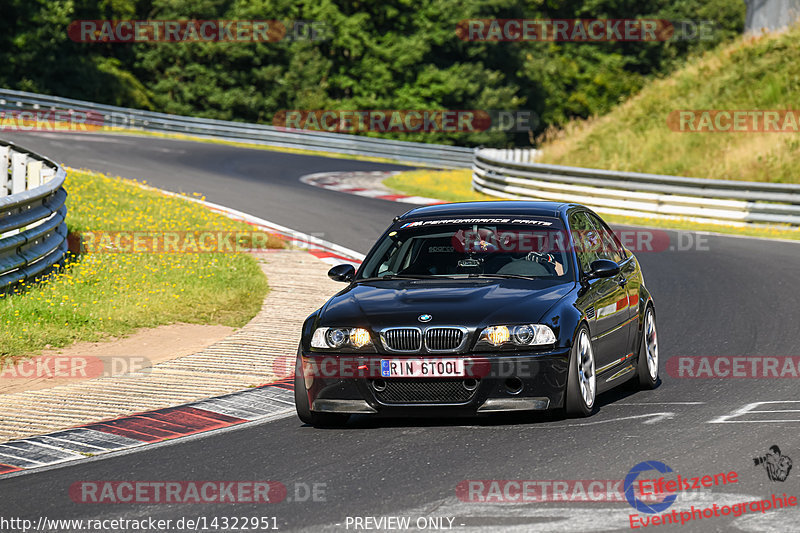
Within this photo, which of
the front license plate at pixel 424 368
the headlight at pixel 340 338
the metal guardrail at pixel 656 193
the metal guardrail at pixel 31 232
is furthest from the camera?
the metal guardrail at pixel 656 193

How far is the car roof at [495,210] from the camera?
9.18m

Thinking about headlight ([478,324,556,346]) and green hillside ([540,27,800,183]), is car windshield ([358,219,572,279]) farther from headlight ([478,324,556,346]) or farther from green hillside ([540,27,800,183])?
green hillside ([540,27,800,183])

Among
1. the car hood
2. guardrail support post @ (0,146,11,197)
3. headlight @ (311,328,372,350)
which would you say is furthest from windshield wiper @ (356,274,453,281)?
guardrail support post @ (0,146,11,197)

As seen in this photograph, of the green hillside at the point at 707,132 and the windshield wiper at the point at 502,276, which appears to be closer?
the windshield wiper at the point at 502,276

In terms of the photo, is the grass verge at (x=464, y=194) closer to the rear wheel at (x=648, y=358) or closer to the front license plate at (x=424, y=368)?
the rear wheel at (x=648, y=358)

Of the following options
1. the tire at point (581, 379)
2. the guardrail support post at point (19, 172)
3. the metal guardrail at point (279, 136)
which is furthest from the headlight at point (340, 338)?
the metal guardrail at point (279, 136)

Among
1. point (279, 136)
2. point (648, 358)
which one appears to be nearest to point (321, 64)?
point (279, 136)

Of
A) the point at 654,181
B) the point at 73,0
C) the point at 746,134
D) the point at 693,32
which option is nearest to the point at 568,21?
the point at 693,32

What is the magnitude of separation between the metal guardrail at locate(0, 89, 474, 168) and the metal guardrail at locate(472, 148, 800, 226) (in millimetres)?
16027

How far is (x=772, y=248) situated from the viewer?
19156 millimetres

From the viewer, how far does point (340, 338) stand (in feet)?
26.0

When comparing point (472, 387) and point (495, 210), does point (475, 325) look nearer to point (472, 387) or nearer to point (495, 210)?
point (472, 387)

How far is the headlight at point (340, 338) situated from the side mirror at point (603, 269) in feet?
6.05

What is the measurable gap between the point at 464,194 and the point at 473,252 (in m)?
20.4
